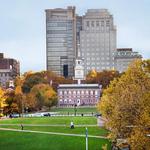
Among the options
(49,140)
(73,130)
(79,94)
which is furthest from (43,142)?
(79,94)

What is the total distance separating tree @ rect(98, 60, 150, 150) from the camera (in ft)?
158

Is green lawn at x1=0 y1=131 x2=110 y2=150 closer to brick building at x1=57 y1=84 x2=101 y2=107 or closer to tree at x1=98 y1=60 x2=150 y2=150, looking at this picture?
tree at x1=98 y1=60 x2=150 y2=150

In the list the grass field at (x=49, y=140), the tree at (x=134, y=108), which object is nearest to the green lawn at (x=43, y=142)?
the grass field at (x=49, y=140)

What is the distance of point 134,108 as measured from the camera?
176 feet

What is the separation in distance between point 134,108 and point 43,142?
1414 centimetres

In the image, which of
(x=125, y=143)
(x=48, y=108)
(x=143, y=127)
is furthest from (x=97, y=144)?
(x=48, y=108)

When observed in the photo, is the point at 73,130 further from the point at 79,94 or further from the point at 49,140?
the point at 79,94

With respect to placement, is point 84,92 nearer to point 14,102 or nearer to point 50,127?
point 14,102

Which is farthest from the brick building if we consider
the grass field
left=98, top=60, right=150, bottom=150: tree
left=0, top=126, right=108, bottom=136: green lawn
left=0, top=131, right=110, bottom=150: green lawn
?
left=98, top=60, right=150, bottom=150: tree

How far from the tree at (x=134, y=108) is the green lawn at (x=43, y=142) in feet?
15.8

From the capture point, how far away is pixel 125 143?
5544 centimetres

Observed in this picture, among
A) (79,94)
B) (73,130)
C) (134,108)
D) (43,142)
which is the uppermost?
(134,108)

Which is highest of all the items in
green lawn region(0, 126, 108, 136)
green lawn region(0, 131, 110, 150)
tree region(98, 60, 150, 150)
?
tree region(98, 60, 150, 150)

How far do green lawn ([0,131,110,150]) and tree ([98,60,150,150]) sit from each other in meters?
4.82
